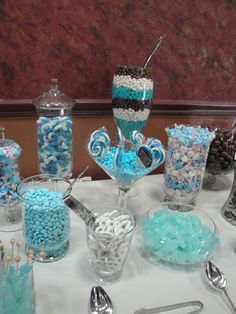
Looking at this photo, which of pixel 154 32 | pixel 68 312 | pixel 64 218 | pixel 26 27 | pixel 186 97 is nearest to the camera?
A: pixel 68 312

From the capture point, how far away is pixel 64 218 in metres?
0.77

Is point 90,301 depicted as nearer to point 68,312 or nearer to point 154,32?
point 68,312

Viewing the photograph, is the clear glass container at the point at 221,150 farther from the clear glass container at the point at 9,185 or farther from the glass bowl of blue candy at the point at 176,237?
the clear glass container at the point at 9,185

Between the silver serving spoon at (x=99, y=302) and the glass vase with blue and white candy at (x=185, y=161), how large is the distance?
0.43 m

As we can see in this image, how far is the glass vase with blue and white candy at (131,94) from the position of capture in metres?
0.95

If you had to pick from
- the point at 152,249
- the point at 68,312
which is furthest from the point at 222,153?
the point at 68,312

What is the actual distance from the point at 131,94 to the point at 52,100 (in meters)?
0.24

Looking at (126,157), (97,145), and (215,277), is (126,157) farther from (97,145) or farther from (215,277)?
(215,277)

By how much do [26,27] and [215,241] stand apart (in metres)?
0.81

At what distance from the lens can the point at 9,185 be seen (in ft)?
2.86

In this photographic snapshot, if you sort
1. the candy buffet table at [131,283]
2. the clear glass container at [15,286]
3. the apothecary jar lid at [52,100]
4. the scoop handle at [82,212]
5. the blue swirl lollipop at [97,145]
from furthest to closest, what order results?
1. the apothecary jar lid at [52,100]
2. the blue swirl lollipop at [97,145]
3. the scoop handle at [82,212]
4. the candy buffet table at [131,283]
5. the clear glass container at [15,286]

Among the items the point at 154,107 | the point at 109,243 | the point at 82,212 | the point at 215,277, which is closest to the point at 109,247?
the point at 109,243

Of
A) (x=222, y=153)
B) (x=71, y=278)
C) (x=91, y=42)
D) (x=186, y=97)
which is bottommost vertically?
(x=71, y=278)

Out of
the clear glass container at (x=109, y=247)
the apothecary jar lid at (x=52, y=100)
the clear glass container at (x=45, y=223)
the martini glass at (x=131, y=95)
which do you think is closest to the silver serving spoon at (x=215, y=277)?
the clear glass container at (x=109, y=247)
